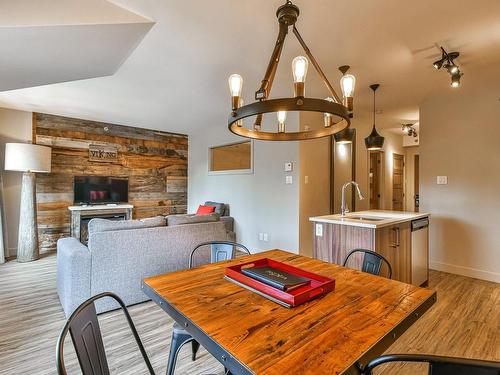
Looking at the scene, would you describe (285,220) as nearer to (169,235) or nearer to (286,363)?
(169,235)

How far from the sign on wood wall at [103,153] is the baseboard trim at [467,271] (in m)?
6.04

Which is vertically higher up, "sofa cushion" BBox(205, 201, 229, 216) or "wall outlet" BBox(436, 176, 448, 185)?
"wall outlet" BBox(436, 176, 448, 185)

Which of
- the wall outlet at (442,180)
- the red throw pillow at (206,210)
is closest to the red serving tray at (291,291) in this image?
the wall outlet at (442,180)

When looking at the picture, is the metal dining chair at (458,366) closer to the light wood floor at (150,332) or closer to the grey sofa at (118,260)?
the light wood floor at (150,332)

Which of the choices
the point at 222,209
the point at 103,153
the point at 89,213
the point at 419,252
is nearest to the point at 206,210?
the point at 222,209

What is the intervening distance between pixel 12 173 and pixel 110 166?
1.54 metres

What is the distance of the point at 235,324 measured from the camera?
103cm

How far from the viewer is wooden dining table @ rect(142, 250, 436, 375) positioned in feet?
2.73

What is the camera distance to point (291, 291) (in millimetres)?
1259

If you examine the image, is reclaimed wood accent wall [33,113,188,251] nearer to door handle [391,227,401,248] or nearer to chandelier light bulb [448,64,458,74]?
door handle [391,227,401,248]

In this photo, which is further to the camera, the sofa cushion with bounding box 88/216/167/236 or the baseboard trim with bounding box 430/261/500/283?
the baseboard trim with bounding box 430/261/500/283

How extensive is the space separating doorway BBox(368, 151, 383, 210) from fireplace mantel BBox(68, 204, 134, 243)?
5.36m

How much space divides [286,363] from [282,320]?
0.84ft

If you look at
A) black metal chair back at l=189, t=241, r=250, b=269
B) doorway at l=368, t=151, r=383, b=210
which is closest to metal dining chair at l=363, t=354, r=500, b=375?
black metal chair back at l=189, t=241, r=250, b=269
